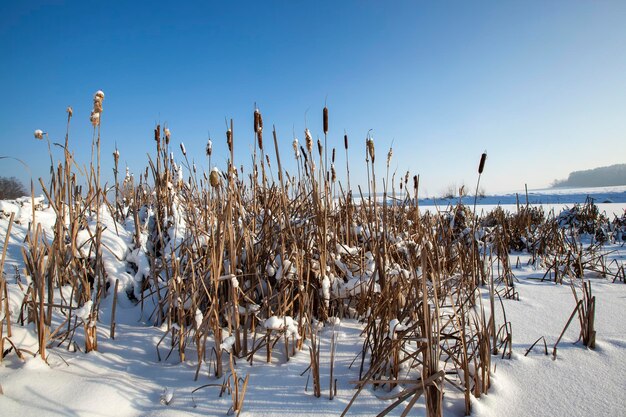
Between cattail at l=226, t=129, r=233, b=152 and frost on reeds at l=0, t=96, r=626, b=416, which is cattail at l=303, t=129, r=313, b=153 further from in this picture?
cattail at l=226, t=129, r=233, b=152

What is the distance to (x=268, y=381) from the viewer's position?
102cm

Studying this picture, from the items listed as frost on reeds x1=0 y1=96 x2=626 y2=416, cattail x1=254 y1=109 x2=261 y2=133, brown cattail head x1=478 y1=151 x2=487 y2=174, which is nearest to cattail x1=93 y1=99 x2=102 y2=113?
frost on reeds x1=0 y1=96 x2=626 y2=416

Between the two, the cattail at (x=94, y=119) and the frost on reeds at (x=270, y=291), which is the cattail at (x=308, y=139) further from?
the cattail at (x=94, y=119)

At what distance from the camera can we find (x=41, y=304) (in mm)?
983

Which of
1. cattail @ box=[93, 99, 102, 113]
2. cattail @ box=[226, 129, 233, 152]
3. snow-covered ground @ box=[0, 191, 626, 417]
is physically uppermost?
cattail @ box=[93, 99, 102, 113]

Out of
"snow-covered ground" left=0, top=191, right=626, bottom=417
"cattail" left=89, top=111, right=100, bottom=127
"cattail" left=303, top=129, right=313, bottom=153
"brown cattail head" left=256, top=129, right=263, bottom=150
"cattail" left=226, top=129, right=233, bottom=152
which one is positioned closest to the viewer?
"snow-covered ground" left=0, top=191, right=626, bottom=417

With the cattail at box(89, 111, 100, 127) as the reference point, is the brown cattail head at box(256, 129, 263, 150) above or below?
below

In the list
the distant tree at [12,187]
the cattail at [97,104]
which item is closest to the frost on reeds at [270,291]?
the cattail at [97,104]

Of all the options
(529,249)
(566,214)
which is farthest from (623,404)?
(566,214)

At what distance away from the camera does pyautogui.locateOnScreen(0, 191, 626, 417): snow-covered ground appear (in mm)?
863

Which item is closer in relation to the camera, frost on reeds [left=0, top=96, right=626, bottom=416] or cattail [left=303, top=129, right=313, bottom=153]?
frost on reeds [left=0, top=96, right=626, bottom=416]

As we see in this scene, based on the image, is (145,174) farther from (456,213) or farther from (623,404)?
(623,404)

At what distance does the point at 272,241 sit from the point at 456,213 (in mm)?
2172

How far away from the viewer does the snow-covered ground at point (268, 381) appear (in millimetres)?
863
